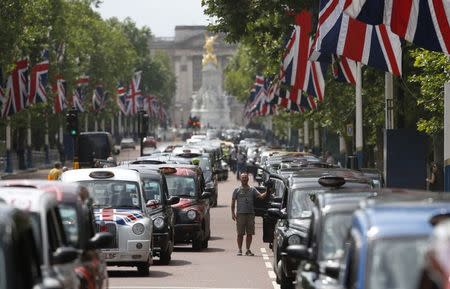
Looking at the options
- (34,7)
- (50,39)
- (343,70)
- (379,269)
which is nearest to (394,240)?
(379,269)

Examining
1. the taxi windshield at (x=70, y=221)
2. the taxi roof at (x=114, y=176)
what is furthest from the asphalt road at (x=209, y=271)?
the taxi windshield at (x=70, y=221)

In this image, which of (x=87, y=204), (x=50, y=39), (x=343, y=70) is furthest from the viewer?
(x=50, y=39)

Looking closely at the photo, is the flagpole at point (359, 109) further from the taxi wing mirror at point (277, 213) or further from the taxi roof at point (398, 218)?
the taxi roof at point (398, 218)

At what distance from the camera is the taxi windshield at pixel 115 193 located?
998 inches

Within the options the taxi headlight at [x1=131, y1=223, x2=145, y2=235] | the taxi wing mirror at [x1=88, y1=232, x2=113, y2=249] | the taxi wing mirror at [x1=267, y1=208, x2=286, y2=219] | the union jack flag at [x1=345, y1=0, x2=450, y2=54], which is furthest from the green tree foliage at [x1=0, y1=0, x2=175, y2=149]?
the taxi wing mirror at [x1=88, y1=232, x2=113, y2=249]

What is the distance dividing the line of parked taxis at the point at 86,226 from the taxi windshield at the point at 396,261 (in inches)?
86.4

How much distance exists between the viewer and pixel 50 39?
94.2 meters

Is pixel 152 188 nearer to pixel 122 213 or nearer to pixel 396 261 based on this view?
pixel 122 213

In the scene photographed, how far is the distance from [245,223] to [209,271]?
15.5 feet

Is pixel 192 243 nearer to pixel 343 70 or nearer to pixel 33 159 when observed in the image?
pixel 343 70

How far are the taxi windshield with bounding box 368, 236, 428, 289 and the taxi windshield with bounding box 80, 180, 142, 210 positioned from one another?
586 inches

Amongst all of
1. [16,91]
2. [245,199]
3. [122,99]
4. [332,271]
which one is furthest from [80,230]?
[122,99]

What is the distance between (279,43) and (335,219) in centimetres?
3348

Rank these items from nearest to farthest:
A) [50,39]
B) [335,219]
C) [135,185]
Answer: [335,219], [135,185], [50,39]
